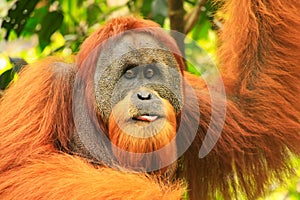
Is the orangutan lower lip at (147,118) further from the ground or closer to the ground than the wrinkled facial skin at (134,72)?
closer to the ground

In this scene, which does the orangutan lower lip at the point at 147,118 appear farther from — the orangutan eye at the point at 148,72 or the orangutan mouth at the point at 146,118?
the orangutan eye at the point at 148,72

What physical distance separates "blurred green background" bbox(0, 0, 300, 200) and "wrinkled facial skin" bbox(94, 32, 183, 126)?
1.95ft

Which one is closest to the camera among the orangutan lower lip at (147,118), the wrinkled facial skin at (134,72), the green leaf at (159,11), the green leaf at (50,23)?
the orangutan lower lip at (147,118)

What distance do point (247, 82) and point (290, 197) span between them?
120 centimetres

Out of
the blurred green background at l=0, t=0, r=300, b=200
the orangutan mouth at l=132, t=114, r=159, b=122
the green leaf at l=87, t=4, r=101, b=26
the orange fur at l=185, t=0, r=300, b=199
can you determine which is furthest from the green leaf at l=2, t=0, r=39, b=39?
the orangutan mouth at l=132, t=114, r=159, b=122

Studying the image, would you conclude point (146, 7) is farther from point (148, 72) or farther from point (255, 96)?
point (148, 72)

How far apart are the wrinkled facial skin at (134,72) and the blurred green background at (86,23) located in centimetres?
59

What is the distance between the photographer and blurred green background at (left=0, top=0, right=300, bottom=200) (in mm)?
4395

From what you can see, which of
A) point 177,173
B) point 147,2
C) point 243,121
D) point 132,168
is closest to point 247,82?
point 243,121

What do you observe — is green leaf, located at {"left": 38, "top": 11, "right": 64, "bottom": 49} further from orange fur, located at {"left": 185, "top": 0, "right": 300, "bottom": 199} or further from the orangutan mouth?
the orangutan mouth

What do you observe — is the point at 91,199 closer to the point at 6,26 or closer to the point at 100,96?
the point at 100,96

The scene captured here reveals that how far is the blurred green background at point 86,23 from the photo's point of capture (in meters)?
4.39

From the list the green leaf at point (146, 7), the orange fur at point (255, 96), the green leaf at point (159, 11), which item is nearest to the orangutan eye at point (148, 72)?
the orange fur at point (255, 96)

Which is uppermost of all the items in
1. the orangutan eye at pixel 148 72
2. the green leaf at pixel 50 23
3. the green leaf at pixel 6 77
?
the green leaf at pixel 50 23
